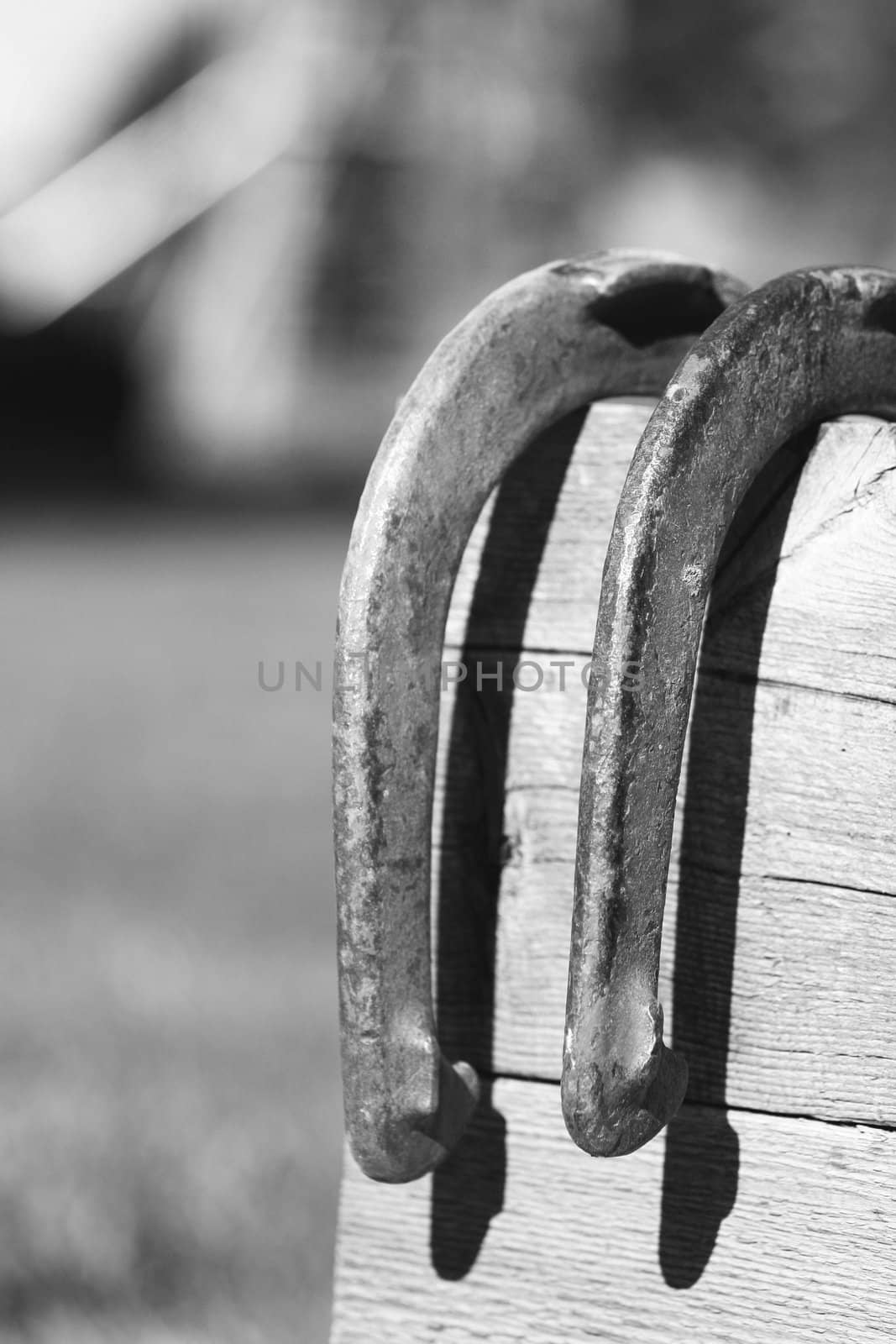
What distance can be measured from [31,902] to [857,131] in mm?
14482

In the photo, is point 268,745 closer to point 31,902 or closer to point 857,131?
point 31,902

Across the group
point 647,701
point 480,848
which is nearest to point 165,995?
point 480,848

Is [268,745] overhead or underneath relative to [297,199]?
underneath

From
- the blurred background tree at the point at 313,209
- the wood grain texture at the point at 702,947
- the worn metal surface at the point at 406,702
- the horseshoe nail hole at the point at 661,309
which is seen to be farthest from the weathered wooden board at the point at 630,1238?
the blurred background tree at the point at 313,209

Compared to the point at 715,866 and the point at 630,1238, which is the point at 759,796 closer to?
the point at 715,866

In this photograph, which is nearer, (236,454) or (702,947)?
(702,947)

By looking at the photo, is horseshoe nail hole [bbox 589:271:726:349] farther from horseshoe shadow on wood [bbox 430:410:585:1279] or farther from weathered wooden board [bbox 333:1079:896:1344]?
weathered wooden board [bbox 333:1079:896:1344]

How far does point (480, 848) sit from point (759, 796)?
240 millimetres

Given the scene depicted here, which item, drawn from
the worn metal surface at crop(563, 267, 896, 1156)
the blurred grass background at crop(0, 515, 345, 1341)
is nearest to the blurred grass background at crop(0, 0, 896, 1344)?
the blurred grass background at crop(0, 515, 345, 1341)

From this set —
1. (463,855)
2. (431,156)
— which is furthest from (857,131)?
(463,855)

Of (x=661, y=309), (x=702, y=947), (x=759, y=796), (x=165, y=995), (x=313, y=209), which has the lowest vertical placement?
(x=165, y=995)

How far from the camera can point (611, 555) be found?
841 mm

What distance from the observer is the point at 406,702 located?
3.08ft

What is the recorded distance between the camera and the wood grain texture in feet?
3.17
